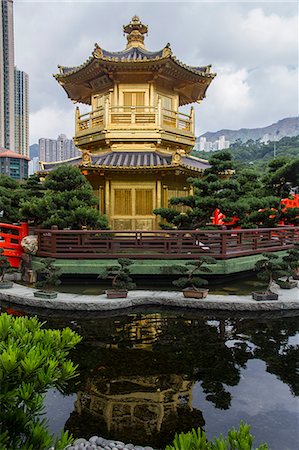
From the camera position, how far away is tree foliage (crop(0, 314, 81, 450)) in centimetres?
238

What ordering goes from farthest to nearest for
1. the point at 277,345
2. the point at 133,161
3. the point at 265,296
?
1. the point at 133,161
2. the point at 265,296
3. the point at 277,345

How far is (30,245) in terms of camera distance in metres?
13.1

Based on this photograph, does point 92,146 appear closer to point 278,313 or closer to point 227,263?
point 227,263

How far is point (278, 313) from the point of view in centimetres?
967

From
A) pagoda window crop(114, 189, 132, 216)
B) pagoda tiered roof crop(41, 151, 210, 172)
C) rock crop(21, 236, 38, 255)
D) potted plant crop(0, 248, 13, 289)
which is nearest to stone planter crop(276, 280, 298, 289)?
pagoda tiered roof crop(41, 151, 210, 172)

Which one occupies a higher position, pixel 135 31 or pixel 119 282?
pixel 135 31

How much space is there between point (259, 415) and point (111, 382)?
2.35 metres

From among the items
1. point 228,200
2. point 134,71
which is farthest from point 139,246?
point 134,71

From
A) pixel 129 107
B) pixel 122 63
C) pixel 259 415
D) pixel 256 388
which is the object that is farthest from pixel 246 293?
pixel 122 63

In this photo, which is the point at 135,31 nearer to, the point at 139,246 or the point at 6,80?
the point at 139,246

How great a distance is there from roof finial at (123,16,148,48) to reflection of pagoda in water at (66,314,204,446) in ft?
54.6

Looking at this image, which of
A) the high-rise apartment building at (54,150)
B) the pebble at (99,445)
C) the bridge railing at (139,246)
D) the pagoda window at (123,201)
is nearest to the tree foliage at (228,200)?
the bridge railing at (139,246)

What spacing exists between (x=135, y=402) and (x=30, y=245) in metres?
8.98

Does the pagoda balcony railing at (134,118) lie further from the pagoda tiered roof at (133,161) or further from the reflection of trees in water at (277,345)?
the reflection of trees in water at (277,345)
